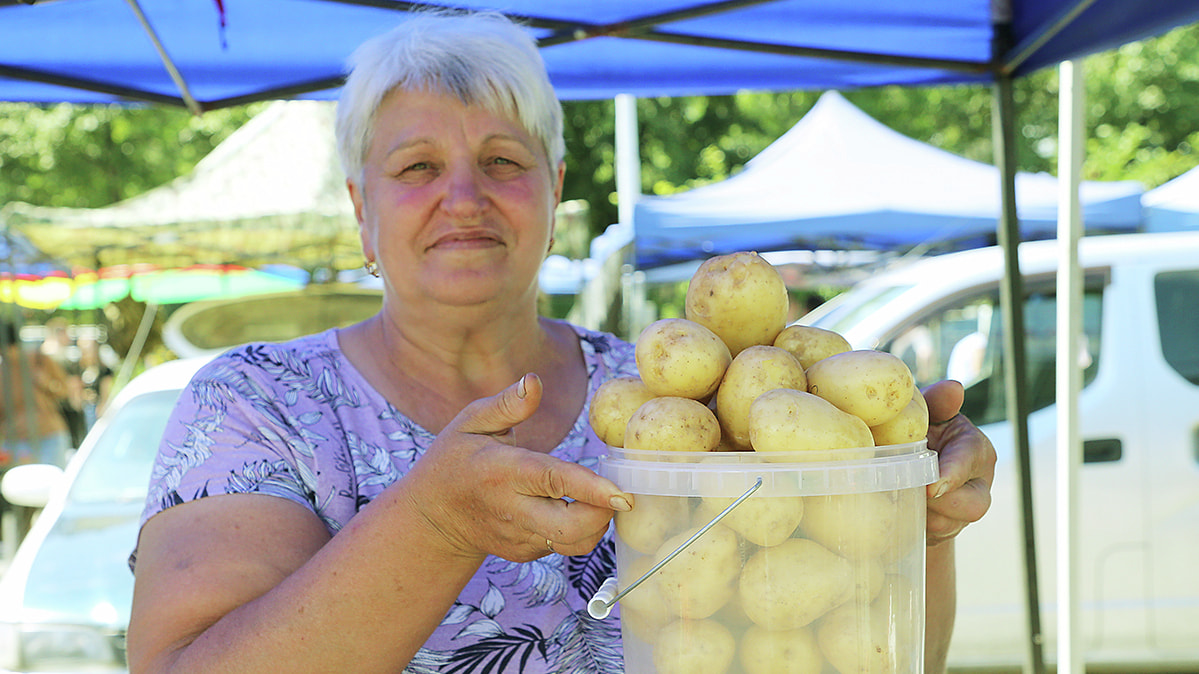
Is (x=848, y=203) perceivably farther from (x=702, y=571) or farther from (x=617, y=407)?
(x=702, y=571)

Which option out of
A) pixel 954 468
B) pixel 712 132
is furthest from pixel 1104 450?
pixel 712 132

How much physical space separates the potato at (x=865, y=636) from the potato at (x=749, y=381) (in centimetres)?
24

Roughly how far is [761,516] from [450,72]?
984 millimetres

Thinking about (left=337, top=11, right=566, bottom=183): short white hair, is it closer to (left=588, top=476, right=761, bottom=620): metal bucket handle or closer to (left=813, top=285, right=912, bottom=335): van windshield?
(left=588, top=476, right=761, bottom=620): metal bucket handle

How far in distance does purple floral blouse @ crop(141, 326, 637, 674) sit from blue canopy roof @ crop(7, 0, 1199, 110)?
113 centimetres

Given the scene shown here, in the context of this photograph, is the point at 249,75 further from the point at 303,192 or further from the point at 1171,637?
the point at 303,192

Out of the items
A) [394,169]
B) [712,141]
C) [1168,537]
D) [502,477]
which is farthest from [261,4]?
[712,141]

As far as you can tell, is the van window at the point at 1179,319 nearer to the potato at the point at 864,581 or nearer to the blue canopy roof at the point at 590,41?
the blue canopy roof at the point at 590,41

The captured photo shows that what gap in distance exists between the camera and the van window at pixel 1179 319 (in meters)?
4.53

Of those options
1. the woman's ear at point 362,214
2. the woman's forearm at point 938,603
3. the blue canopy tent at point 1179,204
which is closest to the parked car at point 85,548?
the woman's ear at point 362,214

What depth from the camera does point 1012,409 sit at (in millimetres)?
3119

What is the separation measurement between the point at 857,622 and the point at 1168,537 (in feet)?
13.7

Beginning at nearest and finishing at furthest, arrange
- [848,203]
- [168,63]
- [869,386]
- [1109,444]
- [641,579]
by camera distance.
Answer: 1. [641,579]
2. [869,386]
3. [168,63]
4. [1109,444]
5. [848,203]

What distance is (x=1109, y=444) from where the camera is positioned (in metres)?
4.46
